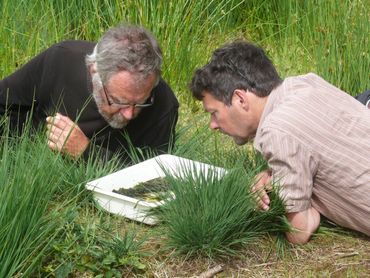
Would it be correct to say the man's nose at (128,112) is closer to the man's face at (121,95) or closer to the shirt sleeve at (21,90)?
the man's face at (121,95)

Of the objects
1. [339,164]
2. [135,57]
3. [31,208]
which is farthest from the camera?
[135,57]

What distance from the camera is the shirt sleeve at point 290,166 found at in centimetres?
371

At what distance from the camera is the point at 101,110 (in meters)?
4.54

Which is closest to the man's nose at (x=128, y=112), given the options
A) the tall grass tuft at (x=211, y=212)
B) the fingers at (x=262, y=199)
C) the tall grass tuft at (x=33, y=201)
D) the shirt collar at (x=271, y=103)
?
the tall grass tuft at (x=33, y=201)

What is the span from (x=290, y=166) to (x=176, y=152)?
1.01m

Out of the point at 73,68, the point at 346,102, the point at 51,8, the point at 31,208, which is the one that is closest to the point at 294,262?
the point at 346,102

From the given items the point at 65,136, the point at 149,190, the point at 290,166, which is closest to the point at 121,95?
the point at 65,136

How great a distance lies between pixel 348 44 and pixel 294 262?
216 cm

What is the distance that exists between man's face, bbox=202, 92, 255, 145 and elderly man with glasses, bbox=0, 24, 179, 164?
15.9 inches

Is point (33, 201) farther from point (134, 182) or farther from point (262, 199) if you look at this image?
point (262, 199)

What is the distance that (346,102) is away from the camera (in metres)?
4.00

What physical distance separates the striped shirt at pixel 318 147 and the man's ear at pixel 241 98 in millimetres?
131

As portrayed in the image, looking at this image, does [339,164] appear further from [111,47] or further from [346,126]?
[111,47]

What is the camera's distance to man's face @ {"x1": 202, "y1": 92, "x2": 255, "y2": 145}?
409 centimetres
